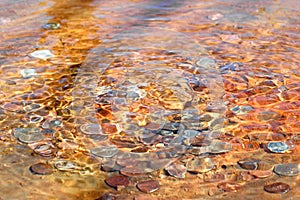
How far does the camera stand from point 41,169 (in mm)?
2895

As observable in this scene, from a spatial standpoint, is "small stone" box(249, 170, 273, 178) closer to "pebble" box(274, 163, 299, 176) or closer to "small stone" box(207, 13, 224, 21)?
"pebble" box(274, 163, 299, 176)

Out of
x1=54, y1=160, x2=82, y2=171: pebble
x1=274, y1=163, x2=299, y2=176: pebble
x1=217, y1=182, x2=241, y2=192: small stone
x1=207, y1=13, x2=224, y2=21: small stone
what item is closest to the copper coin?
x1=54, y1=160, x2=82, y2=171: pebble

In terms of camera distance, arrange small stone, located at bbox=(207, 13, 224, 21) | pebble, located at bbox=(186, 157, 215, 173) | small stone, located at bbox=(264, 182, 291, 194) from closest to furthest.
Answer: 1. small stone, located at bbox=(264, 182, 291, 194)
2. pebble, located at bbox=(186, 157, 215, 173)
3. small stone, located at bbox=(207, 13, 224, 21)

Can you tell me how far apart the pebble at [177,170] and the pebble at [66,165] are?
0.54 m

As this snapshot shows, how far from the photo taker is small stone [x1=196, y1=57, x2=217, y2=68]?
438 centimetres

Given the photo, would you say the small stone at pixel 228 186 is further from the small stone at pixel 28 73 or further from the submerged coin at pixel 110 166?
the small stone at pixel 28 73

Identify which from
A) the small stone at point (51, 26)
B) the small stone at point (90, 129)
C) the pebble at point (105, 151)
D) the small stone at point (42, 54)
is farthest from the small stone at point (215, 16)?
the pebble at point (105, 151)

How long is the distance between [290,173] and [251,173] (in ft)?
0.72

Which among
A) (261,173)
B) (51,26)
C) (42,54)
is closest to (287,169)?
(261,173)

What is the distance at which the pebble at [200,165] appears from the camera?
2855 millimetres

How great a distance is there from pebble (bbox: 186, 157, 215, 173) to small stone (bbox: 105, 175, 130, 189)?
38cm

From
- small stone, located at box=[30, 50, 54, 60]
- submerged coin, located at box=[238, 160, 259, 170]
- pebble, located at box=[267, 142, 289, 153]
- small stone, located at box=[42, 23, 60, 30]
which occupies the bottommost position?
pebble, located at box=[267, 142, 289, 153]

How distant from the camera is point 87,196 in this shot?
2.65 m

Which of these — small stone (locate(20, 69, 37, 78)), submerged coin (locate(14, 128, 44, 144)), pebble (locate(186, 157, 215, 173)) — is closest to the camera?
pebble (locate(186, 157, 215, 173))
